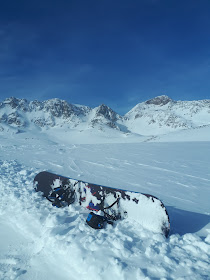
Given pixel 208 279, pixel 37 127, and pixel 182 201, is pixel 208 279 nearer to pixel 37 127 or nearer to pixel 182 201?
pixel 182 201

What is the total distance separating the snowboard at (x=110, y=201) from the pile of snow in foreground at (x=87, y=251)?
0.86 feet

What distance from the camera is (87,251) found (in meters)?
3.03

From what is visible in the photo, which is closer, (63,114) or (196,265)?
(196,265)

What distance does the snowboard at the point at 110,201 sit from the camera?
3738mm

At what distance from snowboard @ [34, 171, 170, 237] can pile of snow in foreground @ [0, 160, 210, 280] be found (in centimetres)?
26

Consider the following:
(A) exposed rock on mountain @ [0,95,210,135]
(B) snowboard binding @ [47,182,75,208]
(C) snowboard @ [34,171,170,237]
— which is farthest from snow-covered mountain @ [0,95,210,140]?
(B) snowboard binding @ [47,182,75,208]

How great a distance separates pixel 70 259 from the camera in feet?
9.57

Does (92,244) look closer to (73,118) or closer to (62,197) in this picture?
(62,197)

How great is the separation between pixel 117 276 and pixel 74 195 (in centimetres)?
284

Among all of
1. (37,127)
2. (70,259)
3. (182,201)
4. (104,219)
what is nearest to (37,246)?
(70,259)

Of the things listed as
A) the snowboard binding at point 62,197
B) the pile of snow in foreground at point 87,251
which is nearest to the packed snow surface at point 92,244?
the pile of snow in foreground at point 87,251

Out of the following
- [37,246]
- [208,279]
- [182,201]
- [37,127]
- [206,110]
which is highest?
[206,110]

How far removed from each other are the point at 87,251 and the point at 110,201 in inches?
62.6

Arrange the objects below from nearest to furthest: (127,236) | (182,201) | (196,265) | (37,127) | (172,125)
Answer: (196,265) < (127,236) < (182,201) < (37,127) < (172,125)
